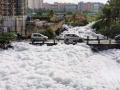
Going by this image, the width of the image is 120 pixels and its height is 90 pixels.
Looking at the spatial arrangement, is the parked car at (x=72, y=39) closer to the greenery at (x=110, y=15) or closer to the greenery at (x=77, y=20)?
the greenery at (x=110, y=15)

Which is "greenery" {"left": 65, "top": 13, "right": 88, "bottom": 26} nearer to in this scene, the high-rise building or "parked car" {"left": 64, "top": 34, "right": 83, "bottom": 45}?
the high-rise building

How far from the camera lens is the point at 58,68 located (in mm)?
24250

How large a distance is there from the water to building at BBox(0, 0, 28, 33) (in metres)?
8.99

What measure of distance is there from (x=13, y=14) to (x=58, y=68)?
20553 millimetres

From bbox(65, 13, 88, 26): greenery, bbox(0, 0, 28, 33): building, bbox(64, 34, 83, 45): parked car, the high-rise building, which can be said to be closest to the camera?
bbox(64, 34, 83, 45): parked car

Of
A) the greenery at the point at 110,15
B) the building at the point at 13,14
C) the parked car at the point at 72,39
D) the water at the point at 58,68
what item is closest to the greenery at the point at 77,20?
the greenery at the point at 110,15

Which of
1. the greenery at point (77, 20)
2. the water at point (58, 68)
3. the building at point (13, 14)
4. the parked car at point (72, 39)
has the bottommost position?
the water at point (58, 68)

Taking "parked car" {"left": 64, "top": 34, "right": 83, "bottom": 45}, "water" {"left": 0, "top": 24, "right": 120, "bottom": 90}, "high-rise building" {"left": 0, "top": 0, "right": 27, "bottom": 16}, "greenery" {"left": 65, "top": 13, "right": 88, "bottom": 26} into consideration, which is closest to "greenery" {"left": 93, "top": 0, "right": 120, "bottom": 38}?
"greenery" {"left": 65, "top": 13, "right": 88, "bottom": 26}

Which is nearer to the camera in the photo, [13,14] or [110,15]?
[13,14]

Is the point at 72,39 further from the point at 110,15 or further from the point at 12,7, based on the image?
the point at 110,15

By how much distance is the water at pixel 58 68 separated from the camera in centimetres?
2061

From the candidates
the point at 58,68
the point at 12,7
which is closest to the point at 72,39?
the point at 58,68

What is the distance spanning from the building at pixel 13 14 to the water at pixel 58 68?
899cm

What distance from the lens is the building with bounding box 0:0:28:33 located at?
4148 centimetres
